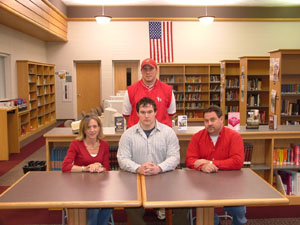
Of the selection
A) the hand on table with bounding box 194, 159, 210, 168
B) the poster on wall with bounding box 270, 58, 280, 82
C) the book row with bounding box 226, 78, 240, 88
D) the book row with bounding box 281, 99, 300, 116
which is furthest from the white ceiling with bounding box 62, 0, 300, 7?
the hand on table with bounding box 194, 159, 210, 168

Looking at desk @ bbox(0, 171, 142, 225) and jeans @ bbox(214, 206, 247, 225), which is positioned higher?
desk @ bbox(0, 171, 142, 225)

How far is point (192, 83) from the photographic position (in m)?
12.1

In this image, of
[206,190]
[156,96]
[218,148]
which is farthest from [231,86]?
[206,190]

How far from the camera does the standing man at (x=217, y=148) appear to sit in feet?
8.98

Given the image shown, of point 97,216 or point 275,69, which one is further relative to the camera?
point 275,69

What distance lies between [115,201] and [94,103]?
1159cm

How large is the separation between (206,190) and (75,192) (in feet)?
2.81

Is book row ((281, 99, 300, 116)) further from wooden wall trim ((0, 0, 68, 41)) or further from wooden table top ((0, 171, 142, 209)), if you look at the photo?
wooden wall trim ((0, 0, 68, 41))

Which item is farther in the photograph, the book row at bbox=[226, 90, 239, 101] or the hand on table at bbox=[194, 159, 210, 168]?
the book row at bbox=[226, 90, 239, 101]

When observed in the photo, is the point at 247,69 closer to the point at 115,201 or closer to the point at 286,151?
the point at 286,151

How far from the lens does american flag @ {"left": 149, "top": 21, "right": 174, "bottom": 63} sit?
12.4 m

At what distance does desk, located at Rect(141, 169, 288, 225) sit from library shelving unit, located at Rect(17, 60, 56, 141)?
6.23 metres

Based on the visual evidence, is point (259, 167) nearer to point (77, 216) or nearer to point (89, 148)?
point (89, 148)

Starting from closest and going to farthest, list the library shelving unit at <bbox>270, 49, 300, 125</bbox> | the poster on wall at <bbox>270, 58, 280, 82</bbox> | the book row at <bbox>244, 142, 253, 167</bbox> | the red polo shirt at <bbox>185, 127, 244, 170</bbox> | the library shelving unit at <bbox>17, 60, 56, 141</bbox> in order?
the red polo shirt at <bbox>185, 127, 244, 170</bbox>
the book row at <bbox>244, 142, 253, 167</bbox>
the poster on wall at <bbox>270, 58, 280, 82</bbox>
the library shelving unit at <bbox>270, 49, 300, 125</bbox>
the library shelving unit at <bbox>17, 60, 56, 141</bbox>
